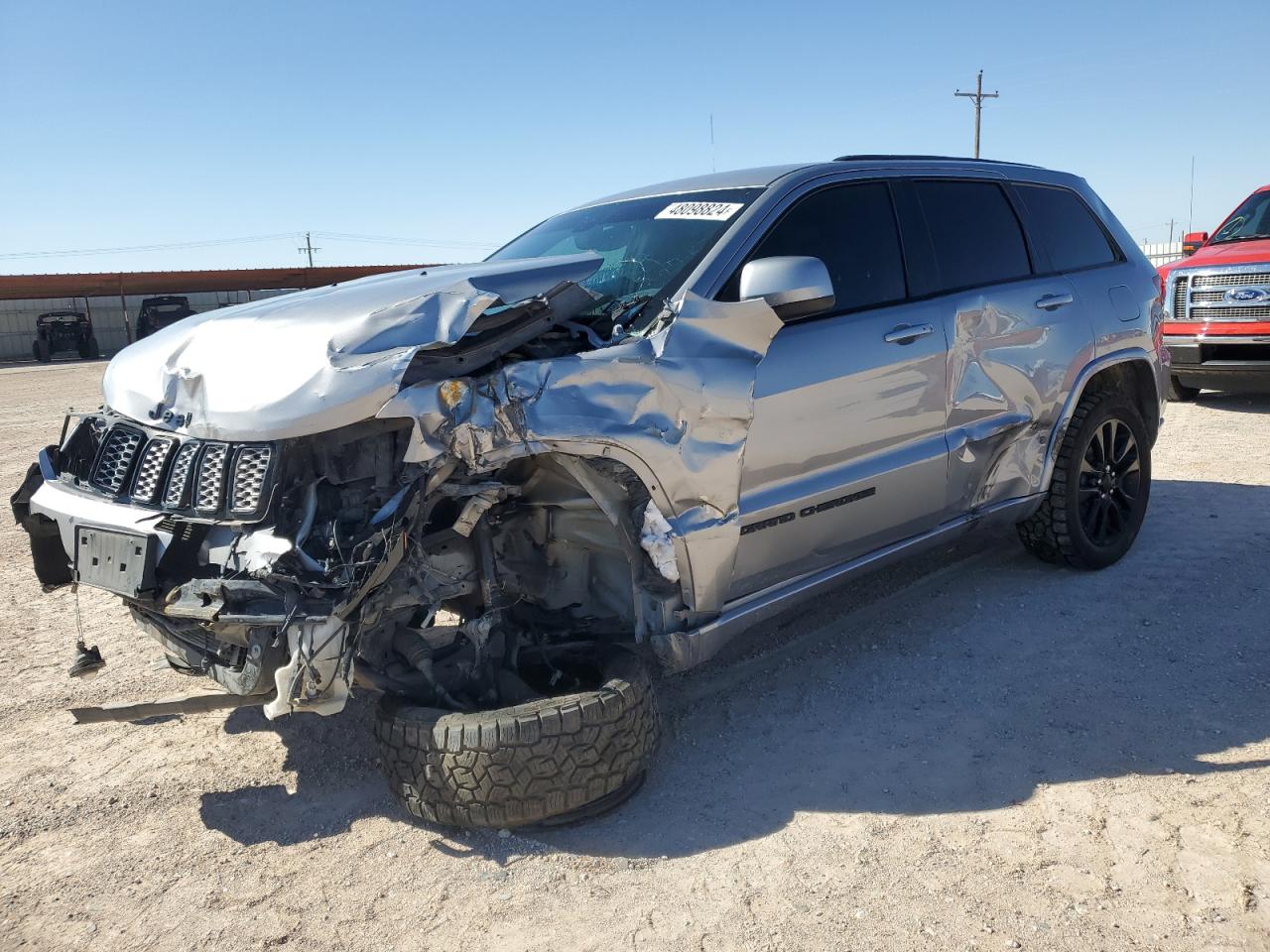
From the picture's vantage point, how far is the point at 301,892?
2.78m

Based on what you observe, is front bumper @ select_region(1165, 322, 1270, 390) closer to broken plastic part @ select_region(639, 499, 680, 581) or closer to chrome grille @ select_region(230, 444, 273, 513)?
broken plastic part @ select_region(639, 499, 680, 581)

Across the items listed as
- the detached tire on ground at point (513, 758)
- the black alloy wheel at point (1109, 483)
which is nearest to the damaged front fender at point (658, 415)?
→ the detached tire on ground at point (513, 758)

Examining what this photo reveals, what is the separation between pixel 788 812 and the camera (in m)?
3.07

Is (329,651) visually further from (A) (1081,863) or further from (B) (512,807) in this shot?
Answer: (A) (1081,863)

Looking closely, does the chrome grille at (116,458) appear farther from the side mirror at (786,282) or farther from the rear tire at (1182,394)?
the rear tire at (1182,394)

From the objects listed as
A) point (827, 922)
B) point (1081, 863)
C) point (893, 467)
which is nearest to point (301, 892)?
point (827, 922)

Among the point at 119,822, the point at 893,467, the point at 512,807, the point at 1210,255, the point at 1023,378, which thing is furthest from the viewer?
the point at 1210,255

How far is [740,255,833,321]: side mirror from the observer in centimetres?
321

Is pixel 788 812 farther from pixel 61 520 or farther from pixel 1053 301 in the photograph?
pixel 1053 301

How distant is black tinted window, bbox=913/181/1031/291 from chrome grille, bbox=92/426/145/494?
3.16 meters

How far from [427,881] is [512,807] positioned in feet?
1.02

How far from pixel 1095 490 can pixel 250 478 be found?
4056mm

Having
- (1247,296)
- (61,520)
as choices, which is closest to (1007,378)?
(61,520)

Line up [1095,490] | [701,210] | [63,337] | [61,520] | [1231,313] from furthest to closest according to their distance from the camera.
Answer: [63,337]
[1231,313]
[1095,490]
[701,210]
[61,520]
